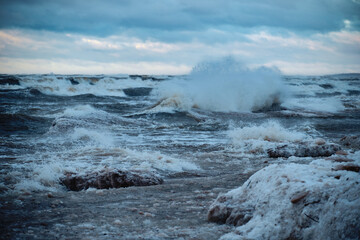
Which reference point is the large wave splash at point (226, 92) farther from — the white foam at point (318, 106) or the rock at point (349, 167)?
the rock at point (349, 167)

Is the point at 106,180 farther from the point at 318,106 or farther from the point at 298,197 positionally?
the point at 318,106

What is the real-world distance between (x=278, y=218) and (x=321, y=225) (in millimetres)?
324

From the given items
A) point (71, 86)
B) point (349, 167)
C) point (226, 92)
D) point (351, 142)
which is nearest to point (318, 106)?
point (226, 92)

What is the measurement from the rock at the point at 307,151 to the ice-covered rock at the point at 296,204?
3.88m

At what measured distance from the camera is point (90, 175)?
4688 mm

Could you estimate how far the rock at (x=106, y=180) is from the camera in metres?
4.56

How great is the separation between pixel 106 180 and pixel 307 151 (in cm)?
418

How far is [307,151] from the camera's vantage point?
6.89 meters

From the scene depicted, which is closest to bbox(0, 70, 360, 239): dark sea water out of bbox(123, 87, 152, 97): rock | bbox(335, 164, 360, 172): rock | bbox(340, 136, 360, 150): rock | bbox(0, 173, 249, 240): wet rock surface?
bbox(0, 173, 249, 240): wet rock surface

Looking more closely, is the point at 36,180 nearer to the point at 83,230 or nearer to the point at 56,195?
the point at 56,195

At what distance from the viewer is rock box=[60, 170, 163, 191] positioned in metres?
4.56

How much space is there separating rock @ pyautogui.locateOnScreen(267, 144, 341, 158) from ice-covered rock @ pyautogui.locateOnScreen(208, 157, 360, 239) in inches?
153

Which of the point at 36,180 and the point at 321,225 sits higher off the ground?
the point at 321,225

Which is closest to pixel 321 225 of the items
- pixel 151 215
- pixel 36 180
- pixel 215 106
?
pixel 151 215
